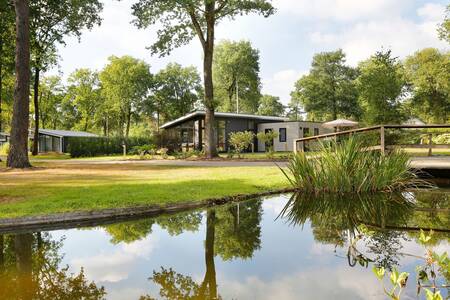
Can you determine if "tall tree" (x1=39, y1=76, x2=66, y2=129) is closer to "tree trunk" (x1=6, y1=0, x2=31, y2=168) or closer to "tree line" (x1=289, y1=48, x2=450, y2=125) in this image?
"tree line" (x1=289, y1=48, x2=450, y2=125)

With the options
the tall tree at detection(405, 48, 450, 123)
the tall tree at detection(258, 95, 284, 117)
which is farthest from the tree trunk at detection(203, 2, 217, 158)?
the tall tree at detection(258, 95, 284, 117)

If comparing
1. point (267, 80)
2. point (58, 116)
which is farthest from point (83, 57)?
point (267, 80)

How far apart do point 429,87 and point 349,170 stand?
135ft

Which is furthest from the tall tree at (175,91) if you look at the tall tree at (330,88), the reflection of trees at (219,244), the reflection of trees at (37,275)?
the reflection of trees at (37,275)

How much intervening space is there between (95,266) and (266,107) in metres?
69.8

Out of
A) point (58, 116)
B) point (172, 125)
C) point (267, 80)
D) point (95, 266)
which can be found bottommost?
A: point (95, 266)

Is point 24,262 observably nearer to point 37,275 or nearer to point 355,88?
point 37,275

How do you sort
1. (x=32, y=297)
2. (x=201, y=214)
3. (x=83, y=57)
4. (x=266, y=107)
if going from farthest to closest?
(x=266, y=107)
(x=83, y=57)
(x=201, y=214)
(x=32, y=297)

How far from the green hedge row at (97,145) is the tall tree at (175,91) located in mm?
16088

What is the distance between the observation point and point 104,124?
56.9 metres

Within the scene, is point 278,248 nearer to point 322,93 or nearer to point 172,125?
point 172,125

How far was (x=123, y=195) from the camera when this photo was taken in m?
7.85

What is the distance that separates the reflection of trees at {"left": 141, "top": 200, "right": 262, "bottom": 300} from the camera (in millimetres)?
3359

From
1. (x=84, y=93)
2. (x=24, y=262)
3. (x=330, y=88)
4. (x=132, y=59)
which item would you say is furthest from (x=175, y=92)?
(x=24, y=262)
